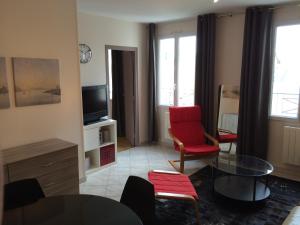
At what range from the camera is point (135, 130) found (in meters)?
5.38

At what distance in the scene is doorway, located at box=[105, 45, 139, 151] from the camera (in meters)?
5.29

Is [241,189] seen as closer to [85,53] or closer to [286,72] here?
[286,72]

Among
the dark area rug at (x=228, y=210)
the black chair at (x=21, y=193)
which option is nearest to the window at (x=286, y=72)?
the dark area rug at (x=228, y=210)

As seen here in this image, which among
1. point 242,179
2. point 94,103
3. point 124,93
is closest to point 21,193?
point 94,103

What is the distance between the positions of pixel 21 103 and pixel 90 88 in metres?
1.31

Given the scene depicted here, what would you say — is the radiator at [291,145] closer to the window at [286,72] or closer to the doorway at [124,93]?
the window at [286,72]

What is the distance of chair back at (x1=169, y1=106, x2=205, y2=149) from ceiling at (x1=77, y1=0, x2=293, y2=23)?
155 centimetres

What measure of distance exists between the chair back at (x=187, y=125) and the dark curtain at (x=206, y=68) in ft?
0.74

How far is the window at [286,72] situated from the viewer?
3.69 m

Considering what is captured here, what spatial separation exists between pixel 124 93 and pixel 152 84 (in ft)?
2.48

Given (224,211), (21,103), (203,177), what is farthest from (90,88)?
(224,211)

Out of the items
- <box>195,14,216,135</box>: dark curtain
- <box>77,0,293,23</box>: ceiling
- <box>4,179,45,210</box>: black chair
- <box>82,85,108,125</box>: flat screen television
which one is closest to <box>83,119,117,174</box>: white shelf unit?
<box>82,85,108,125</box>: flat screen television

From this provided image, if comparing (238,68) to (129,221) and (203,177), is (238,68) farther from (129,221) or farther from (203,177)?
(129,221)

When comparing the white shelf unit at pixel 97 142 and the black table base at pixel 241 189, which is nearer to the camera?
the black table base at pixel 241 189
